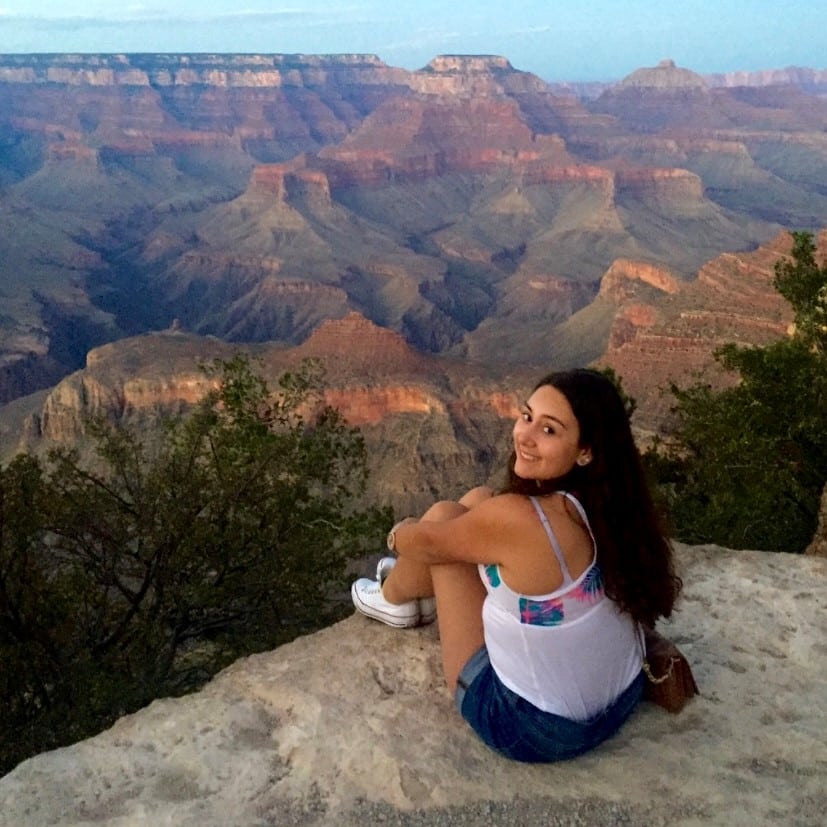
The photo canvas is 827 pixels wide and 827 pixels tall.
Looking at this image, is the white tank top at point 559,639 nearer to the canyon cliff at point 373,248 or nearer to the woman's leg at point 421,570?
the woman's leg at point 421,570

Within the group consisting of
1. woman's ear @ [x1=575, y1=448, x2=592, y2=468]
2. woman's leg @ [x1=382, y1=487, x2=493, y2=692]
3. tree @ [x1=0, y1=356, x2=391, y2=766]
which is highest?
woman's ear @ [x1=575, y1=448, x2=592, y2=468]

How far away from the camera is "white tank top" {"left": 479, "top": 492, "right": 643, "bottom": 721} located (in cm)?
488

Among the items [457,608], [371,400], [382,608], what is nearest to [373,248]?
[371,400]

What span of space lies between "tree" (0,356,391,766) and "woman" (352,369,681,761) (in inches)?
194

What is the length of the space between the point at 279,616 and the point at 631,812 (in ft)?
23.3

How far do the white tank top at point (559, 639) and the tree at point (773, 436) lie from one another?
9260mm

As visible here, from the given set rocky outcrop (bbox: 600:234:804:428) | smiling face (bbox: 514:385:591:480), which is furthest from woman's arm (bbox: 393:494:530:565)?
rocky outcrop (bbox: 600:234:804:428)

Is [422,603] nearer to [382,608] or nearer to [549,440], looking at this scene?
[382,608]

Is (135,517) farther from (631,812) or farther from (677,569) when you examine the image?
(631,812)

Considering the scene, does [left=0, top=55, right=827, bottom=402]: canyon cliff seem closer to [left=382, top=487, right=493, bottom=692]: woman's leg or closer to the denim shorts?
[left=382, top=487, right=493, bottom=692]: woman's leg

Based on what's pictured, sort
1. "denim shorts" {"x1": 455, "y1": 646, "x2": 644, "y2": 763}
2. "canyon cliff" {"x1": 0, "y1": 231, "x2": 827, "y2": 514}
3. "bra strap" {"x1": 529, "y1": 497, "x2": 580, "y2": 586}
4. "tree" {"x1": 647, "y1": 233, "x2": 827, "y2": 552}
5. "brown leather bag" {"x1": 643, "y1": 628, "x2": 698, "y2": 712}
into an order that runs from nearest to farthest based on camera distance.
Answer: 1. "bra strap" {"x1": 529, "y1": 497, "x2": 580, "y2": 586}
2. "denim shorts" {"x1": 455, "y1": 646, "x2": 644, "y2": 763}
3. "brown leather bag" {"x1": 643, "y1": 628, "x2": 698, "y2": 712}
4. "tree" {"x1": 647, "y1": 233, "x2": 827, "y2": 552}
5. "canyon cliff" {"x1": 0, "y1": 231, "x2": 827, "y2": 514}

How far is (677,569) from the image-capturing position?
8016 mm

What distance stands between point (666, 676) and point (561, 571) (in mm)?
1455

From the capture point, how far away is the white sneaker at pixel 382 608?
6633 millimetres
